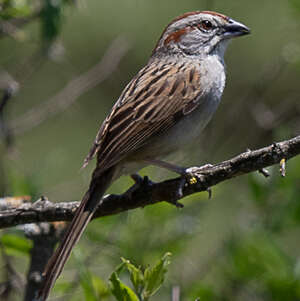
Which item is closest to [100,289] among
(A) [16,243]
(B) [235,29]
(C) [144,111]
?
(A) [16,243]

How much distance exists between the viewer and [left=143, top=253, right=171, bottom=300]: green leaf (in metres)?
2.66

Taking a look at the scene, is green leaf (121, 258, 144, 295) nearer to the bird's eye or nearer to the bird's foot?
the bird's foot

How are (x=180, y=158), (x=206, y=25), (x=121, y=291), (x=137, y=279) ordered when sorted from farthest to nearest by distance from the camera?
(x=180, y=158) < (x=206, y=25) < (x=137, y=279) < (x=121, y=291)

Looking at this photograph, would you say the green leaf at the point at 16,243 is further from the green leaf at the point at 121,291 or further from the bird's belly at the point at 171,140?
the green leaf at the point at 121,291

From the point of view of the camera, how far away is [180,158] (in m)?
4.72

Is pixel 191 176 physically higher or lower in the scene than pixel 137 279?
higher

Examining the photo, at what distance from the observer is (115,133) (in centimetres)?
373

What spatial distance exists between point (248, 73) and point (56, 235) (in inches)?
179

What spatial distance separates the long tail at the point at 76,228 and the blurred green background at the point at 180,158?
3.2 inches

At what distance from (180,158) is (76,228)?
169 centimetres

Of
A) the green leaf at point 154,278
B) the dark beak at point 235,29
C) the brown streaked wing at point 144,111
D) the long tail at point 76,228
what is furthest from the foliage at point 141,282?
the dark beak at point 235,29

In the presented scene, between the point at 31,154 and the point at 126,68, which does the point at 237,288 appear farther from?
the point at 126,68

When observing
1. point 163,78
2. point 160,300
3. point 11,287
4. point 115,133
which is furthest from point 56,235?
point 160,300

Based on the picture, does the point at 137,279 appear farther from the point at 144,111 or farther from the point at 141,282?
the point at 144,111
